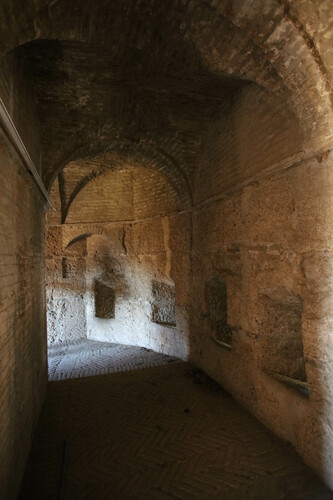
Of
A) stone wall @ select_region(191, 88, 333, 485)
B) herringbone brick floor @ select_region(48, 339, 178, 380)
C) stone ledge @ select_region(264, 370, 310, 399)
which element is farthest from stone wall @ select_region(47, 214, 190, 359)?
stone ledge @ select_region(264, 370, 310, 399)

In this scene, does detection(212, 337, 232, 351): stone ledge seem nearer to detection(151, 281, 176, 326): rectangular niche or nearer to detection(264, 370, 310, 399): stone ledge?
detection(264, 370, 310, 399): stone ledge

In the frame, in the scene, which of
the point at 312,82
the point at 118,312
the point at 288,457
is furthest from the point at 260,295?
the point at 118,312

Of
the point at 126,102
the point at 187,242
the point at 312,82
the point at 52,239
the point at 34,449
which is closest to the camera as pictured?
the point at 312,82

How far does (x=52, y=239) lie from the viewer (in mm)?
9117

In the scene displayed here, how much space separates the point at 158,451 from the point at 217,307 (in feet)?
9.74

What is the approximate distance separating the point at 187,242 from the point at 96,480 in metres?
4.69

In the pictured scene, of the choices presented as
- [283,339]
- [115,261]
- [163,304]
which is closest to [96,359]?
[163,304]

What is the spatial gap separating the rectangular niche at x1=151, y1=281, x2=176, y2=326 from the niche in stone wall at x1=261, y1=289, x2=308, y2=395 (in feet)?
13.3

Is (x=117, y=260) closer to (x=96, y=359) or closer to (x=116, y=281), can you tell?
(x=116, y=281)

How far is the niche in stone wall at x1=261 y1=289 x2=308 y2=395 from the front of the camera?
4.18 meters

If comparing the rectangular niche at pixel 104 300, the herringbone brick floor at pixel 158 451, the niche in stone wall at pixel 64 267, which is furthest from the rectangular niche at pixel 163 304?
the niche in stone wall at pixel 64 267

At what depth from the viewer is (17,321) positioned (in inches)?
130

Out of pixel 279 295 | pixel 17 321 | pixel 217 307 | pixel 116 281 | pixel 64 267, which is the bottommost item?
pixel 217 307

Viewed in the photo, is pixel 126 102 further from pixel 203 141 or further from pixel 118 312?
pixel 118 312
